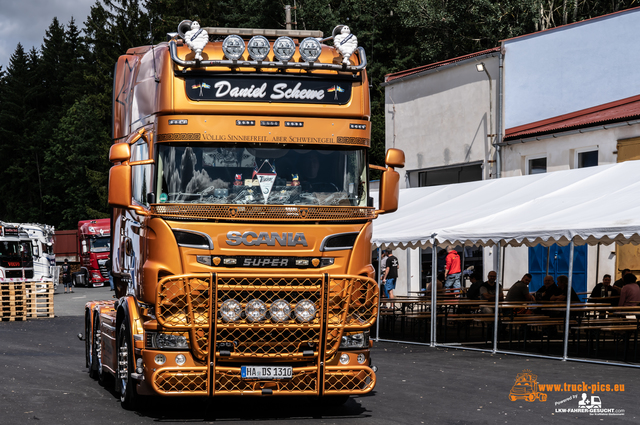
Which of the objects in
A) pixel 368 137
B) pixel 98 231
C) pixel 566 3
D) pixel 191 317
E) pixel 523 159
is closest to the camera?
pixel 191 317

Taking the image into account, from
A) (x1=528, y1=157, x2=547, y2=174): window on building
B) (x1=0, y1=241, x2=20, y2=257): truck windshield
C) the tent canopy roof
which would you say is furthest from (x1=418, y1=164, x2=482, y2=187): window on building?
(x1=0, y1=241, x2=20, y2=257): truck windshield

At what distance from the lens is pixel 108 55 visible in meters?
63.0

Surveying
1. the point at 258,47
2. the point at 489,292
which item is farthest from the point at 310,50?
the point at 489,292

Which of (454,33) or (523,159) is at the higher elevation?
(454,33)

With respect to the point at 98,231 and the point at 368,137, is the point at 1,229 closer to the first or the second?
the point at 98,231

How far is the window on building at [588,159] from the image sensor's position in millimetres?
23125

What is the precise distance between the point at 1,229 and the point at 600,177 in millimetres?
25153

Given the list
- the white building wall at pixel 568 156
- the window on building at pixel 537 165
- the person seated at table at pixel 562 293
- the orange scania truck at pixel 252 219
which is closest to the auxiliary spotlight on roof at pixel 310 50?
the orange scania truck at pixel 252 219

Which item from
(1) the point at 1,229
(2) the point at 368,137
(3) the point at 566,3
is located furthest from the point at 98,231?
(2) the point at 368,137

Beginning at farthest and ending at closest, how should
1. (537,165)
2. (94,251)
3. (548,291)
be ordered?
(94,251)
(537,165)
(548,291)

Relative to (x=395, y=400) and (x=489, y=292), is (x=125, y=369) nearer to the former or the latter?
(x=395, y=400)

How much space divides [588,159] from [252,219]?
16.8m

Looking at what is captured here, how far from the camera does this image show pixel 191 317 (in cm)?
850

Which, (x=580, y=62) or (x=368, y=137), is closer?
(x=368, y=137)
